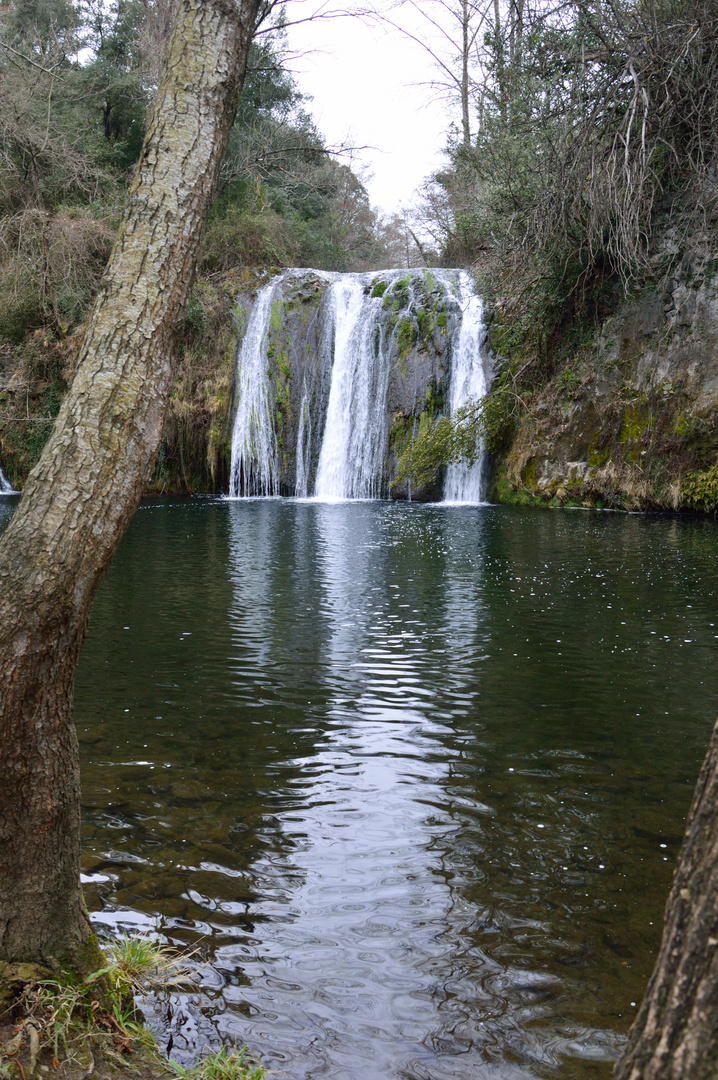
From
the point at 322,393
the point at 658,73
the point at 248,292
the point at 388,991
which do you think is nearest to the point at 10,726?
the point at 388,991

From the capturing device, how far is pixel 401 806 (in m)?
3.87

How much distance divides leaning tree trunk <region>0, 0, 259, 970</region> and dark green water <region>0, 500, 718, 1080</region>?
2.01 ft

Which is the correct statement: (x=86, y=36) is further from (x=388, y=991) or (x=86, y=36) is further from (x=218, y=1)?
(x=388, y=991)

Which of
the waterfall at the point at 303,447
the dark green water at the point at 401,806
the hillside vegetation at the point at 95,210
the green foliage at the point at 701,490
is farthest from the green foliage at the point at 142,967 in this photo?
the waterfall at the point at 303,447

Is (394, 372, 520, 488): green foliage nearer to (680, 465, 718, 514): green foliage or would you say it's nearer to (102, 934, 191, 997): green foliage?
(680, 465, 718, 514): green foliage

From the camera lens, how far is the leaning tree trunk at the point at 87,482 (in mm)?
2059

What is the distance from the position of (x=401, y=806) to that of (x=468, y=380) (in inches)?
662

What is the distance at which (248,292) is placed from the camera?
22.8 meters

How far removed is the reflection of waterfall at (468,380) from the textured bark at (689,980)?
58.4 feet

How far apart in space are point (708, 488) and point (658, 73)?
21.8 feet

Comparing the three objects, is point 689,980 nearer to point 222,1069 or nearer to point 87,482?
point 222,1069

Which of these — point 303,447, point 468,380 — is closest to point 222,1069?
point 468,380

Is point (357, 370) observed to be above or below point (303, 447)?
above

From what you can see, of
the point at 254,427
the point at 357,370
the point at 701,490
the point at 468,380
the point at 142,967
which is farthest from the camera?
the point at 254,427
